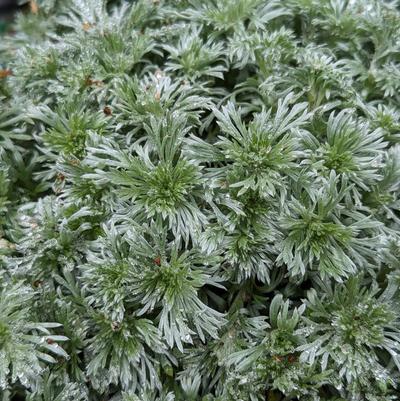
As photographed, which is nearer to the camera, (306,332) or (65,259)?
(306,332)

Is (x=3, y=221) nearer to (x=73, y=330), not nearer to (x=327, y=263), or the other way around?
(x=73, y=330)

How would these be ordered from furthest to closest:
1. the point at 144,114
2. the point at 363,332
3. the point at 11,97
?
the point at 11,97 < the point at 144,114 < the point at 363,332

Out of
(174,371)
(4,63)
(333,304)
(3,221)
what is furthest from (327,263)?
(4,63)

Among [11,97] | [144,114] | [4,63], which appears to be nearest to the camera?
[144,114]

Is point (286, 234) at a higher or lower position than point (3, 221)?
higher

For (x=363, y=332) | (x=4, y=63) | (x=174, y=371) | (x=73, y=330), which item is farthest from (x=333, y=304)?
(x=4, y=63)

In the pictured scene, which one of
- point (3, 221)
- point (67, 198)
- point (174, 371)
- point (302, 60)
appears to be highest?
point (302, 60)

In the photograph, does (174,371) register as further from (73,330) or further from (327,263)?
(327,263)
